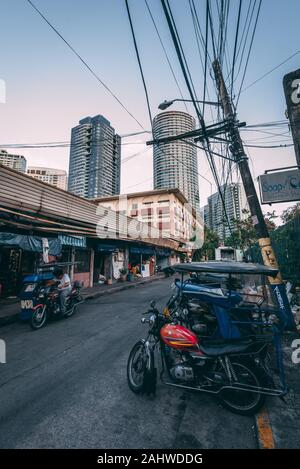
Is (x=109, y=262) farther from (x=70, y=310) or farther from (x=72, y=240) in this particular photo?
(x=70, y=310)

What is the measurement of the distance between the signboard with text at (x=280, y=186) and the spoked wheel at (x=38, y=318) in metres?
7.82

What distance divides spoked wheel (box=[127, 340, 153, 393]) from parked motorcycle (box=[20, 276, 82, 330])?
4.49m

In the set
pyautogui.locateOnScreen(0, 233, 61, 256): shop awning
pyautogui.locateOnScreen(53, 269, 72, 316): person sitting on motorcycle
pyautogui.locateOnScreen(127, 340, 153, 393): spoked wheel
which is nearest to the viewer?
pyautogui.locateOnScreen(127, 340, 153, 393): spoked wheel

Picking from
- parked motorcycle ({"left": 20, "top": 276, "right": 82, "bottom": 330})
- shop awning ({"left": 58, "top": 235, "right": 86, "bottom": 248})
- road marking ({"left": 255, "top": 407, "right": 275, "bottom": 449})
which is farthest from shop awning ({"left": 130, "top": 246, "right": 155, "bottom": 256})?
road marking ({"left": 255, "top": 407, "right": 275, "bottom": 449})

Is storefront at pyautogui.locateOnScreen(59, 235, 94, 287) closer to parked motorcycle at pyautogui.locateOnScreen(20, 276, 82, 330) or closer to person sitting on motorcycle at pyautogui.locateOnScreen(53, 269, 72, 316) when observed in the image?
person sitting on motorcycle at pyautogui.locateOnScreen(53, 269, 72, 316)

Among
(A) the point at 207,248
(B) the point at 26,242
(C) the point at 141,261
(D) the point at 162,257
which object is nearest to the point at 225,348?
(B) the point at 26,242

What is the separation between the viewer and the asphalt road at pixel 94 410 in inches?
92.8

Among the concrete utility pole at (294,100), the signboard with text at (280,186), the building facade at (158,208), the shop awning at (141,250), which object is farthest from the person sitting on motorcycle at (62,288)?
the building facade at (158,208)

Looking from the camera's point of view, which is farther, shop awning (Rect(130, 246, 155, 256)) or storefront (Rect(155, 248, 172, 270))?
storefront (Rect(155, 248, 172, 270))

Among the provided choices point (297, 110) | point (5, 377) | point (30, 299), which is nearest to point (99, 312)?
point (30, 299)

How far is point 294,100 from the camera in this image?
557cm

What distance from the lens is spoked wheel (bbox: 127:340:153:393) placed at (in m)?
3.20

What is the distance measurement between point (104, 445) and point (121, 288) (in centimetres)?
1345

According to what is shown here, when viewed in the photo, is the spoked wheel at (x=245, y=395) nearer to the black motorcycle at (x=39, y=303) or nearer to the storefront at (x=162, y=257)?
the black motorcycle at (x=39, y=303)
